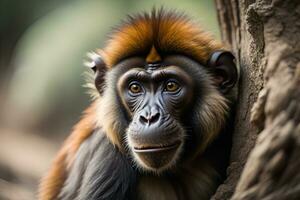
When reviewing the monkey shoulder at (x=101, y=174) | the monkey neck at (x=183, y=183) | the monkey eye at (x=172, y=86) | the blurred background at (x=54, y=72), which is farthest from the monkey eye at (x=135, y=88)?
the blurred background at (x=54, y=72)

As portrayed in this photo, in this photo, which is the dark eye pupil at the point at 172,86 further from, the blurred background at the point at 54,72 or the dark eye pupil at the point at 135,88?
the blurred background at the point at 54,72

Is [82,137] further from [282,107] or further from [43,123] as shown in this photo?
[43,123]

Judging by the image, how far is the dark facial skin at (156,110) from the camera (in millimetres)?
4918

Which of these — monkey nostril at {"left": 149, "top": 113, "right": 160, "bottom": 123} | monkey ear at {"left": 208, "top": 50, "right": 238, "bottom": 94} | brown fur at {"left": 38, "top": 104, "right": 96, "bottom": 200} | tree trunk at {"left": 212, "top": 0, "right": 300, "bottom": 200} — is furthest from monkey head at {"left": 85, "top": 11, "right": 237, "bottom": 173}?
brown fur at {"left": 38, "top": 104, "right": 96, "bottom": 200}

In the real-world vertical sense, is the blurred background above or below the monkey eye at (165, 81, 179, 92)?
below

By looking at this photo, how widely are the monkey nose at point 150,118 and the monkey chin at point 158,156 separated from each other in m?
0.18

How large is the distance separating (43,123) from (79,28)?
7.26 feet

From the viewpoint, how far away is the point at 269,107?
12.0 feet

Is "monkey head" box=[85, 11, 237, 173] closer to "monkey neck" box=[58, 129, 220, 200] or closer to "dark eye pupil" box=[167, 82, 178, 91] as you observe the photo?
"dark eye pupil" box=[167, 82, 178, 91]

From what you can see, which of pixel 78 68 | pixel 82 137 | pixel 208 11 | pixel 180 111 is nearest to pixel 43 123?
pixel 78 68

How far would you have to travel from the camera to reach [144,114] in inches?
196

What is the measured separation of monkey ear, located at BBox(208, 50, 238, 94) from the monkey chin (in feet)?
2.04

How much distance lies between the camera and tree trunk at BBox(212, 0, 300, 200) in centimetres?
348

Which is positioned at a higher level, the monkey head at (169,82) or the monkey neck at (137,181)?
the monkey head at (169,82)
